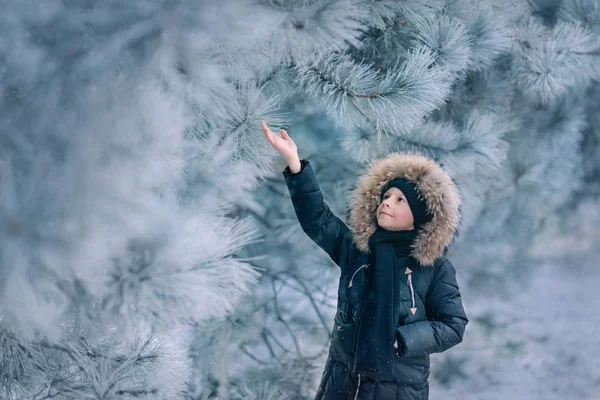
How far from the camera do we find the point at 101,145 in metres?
1.11

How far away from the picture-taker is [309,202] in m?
1.30

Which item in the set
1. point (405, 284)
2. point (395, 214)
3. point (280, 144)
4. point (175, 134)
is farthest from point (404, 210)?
point (175, 134)

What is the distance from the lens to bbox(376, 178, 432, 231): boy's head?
1279 mm

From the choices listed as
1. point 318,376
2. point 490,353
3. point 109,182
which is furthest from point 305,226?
point 490,353

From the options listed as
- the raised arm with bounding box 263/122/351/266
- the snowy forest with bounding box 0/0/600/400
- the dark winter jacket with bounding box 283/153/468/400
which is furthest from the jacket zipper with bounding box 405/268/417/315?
the snowy forest with bounding box 0/0/600/400

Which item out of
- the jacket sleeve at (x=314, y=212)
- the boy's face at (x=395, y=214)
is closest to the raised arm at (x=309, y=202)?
the jacket sleeve at (x=314, y=212)

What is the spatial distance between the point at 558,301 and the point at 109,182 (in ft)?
6.07

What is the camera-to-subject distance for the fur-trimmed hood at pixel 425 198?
1266mm

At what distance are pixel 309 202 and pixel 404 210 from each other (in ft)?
0.64

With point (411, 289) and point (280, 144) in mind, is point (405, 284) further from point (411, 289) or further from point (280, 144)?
point (280, 144)

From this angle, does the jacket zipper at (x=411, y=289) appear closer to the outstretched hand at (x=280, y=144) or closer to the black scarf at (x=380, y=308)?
the black scarf at (x=380, y=308)

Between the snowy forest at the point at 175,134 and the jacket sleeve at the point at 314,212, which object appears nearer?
the snowy forest at the point at 175,134

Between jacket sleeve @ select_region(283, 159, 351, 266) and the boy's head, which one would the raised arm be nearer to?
jacket sleeve @ select_region(283, 159, 351, 266)

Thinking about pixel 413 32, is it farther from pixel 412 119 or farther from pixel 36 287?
pixel 36 287
